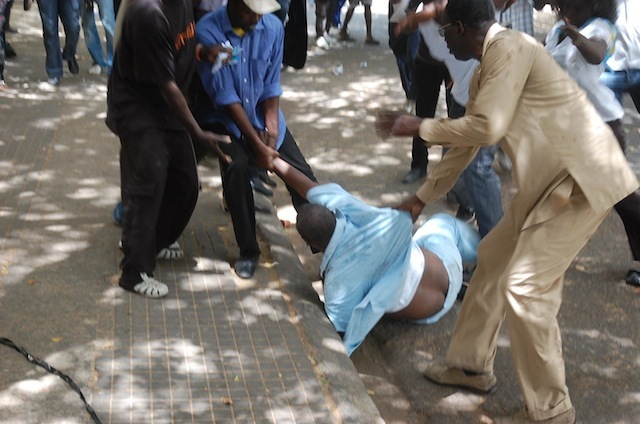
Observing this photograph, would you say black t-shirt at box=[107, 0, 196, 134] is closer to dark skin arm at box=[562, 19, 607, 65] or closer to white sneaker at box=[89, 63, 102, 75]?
dark skin arm at box=[562, 19, 607, 65]

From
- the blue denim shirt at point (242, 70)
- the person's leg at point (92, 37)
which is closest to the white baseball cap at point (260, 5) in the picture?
the blue denim shirt at point (242, 70)

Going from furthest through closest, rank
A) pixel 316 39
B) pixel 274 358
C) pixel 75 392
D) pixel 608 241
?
1. pixel 316 39
2. pixel 608 241
3. pixel 274 358
4. pixel 75 392

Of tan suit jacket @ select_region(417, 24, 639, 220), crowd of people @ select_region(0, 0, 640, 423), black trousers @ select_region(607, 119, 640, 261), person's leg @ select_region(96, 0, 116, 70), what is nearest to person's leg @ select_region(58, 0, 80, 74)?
person's leg @ select_region(96, 0, 116, 70)

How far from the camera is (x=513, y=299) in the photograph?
13.2ft

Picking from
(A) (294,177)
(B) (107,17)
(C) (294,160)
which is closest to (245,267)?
(A) (294,177)

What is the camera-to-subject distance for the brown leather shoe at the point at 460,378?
15.1 ft

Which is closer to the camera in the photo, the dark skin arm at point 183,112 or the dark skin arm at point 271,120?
the dark skin arm at point 183,112

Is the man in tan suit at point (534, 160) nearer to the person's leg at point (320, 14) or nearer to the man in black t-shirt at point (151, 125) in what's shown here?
the man in black t-shirt at point (151, 125)

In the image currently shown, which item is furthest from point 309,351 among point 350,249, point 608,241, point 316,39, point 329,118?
point 316,39

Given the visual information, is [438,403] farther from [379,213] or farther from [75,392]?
[75,392]

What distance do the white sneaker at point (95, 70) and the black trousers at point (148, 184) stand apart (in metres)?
5.65

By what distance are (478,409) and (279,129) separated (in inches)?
83.1

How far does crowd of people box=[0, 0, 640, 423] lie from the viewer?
12.8ft

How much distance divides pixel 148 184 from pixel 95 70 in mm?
5968
